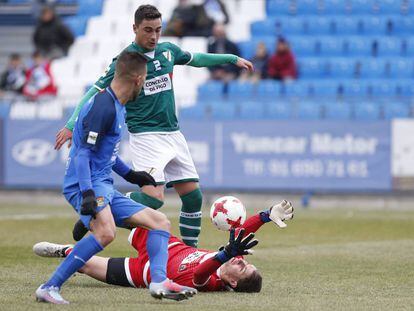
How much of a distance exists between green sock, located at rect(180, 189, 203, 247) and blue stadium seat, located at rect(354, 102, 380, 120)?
32.1 ft

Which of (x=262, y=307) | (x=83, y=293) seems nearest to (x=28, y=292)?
(x=83, y=293)

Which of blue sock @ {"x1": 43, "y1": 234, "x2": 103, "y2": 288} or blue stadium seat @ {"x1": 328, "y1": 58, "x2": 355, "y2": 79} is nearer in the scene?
Result: blue sock @ {"x1": 43, "y1": 234, "x2": 103, "y2": 288}

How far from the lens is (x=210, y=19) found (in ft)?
78.3

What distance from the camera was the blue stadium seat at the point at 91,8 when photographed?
26172mm

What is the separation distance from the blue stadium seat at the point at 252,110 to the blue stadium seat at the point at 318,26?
4331mm

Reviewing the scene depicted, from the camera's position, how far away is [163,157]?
998cm

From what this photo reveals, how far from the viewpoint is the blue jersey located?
25.0ft

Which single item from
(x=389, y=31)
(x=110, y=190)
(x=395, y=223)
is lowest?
(x=395, y=223)

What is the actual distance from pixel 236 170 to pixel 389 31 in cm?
638

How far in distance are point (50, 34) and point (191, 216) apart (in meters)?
14.2

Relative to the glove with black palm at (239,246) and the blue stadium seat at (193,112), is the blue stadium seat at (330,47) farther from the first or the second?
the glove with black palm at (239,246)

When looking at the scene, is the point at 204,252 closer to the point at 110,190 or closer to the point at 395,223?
the point at 110,190

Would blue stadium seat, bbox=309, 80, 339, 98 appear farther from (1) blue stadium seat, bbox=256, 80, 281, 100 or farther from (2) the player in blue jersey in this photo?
(2) the player in blue jersey

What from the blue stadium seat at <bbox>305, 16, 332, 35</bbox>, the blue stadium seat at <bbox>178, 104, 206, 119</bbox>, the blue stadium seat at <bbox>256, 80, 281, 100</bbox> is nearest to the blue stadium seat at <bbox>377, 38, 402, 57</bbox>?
the blue stadium seat at <bbox>305, 16, 332, 35</bbox>
